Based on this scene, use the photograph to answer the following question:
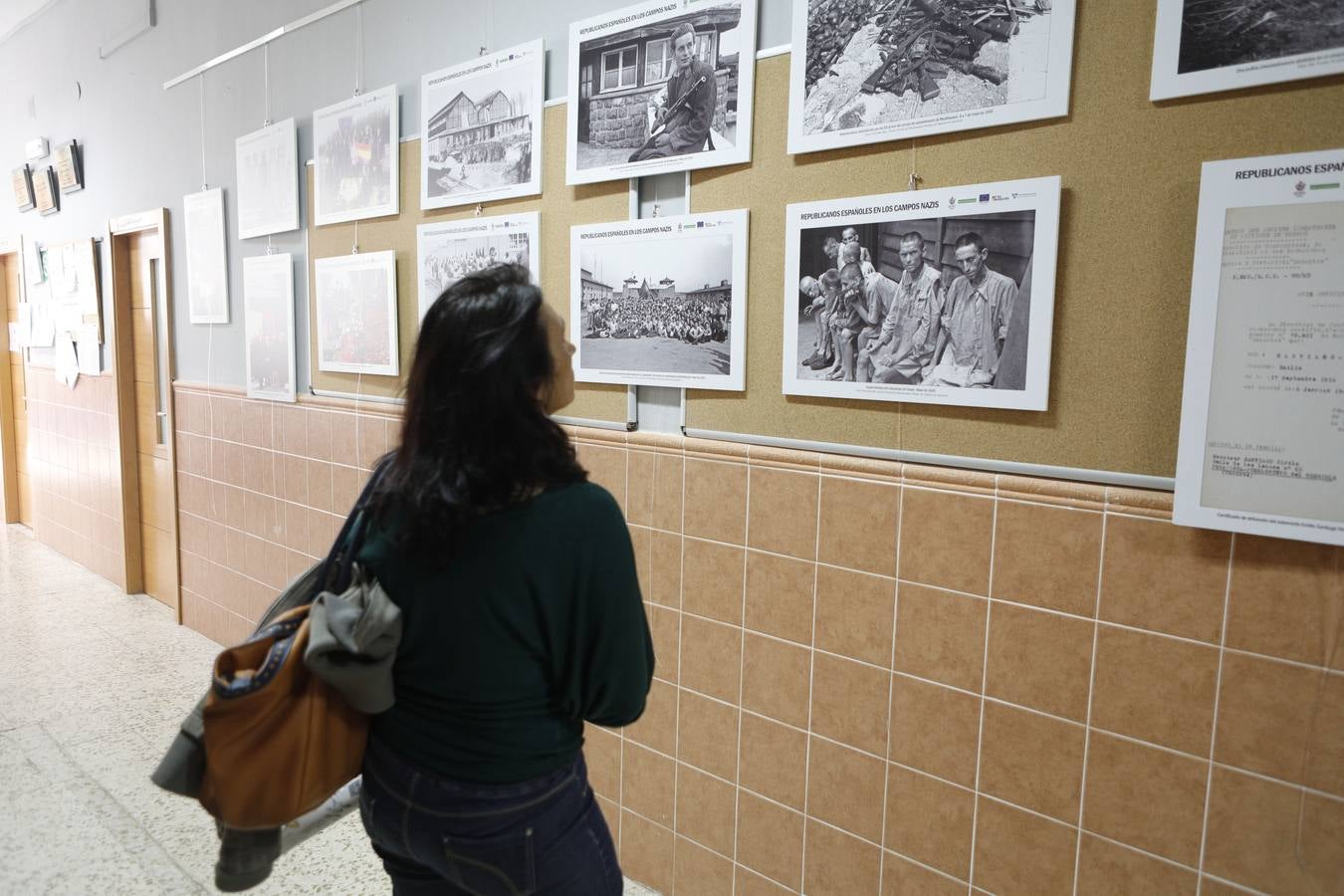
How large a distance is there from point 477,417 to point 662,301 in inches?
49.0

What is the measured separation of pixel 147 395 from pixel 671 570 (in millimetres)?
4260

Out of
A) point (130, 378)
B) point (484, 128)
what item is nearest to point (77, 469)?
point (130, 378)

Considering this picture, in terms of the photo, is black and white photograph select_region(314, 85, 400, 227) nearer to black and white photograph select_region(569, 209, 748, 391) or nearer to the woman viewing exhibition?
black and white photograph select_region(569, 209, 748, 391)

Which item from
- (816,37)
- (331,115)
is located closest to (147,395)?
(331,115)

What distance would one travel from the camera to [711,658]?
2.20 m

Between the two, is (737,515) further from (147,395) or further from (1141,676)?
(147,395)

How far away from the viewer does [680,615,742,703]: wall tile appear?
215 centimetres

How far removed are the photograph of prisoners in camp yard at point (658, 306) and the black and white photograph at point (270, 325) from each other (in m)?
1.89

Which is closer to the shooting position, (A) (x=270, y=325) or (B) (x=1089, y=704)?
(B) (x=1089, y=704)

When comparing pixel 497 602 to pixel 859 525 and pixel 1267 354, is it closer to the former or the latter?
pixel 859 525

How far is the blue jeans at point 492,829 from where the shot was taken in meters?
1.11

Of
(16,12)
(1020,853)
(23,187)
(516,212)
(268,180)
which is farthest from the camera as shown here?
(23,187)

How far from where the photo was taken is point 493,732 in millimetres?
1096

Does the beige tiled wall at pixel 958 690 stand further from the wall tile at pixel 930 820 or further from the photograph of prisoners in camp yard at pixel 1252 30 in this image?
the photograph of prisoners in camp yard at pixel 1252 30
